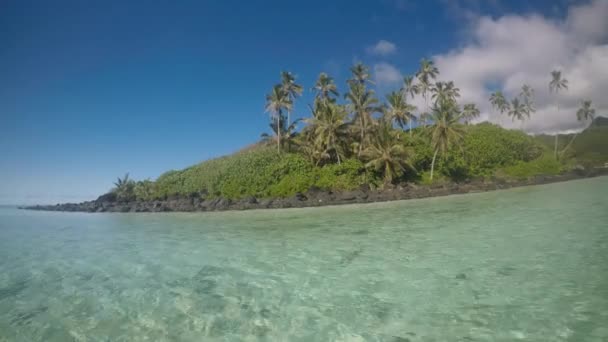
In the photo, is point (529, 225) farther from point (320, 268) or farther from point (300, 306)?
point (300, 306)

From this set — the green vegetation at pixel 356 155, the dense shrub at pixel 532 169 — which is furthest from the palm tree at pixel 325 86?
the dense shrub at pixel 532 169

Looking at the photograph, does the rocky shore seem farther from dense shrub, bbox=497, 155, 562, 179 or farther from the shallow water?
the shallow water

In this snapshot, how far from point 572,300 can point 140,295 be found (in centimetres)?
782

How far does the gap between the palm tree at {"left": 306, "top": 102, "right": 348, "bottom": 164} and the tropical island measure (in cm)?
13

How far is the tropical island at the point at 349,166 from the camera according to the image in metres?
38.7

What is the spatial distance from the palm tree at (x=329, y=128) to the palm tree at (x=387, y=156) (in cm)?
421

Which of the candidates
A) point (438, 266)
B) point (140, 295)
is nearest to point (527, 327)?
point (438, 266)

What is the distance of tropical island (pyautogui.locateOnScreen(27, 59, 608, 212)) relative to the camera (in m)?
38.7

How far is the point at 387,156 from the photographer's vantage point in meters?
38.6

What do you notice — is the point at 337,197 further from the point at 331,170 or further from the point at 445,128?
the point at 445,128

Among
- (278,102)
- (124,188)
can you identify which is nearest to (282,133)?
(278,102)

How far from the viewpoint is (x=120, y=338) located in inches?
187

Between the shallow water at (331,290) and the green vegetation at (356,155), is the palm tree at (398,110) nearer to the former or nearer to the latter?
the green vegetation at (356,155)

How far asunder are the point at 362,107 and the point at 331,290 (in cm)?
3712
